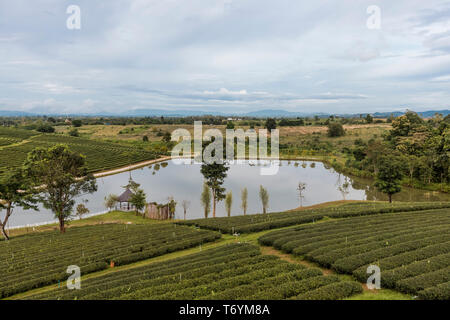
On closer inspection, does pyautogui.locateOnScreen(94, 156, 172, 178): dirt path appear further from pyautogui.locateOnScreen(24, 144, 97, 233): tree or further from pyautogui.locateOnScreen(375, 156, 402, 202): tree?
pyautogui.locateOnScreen(375, 156, 402, 202): tree

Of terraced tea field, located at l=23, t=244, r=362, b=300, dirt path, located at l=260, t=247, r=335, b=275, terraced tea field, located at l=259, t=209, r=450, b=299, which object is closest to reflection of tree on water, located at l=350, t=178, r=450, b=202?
terraced tea field, located at l=259, t=209, r=450, b=299

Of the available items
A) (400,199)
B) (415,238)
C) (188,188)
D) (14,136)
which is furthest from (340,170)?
(14,136)

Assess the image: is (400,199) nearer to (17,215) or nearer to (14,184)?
(14,184)

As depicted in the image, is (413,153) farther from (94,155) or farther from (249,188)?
(94,155)

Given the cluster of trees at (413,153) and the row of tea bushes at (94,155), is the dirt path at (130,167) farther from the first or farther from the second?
the cluster of trees at (413,153)

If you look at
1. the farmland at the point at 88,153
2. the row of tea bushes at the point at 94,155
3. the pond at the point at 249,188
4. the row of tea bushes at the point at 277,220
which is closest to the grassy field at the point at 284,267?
the row of tea bushes at the point at 277,220
